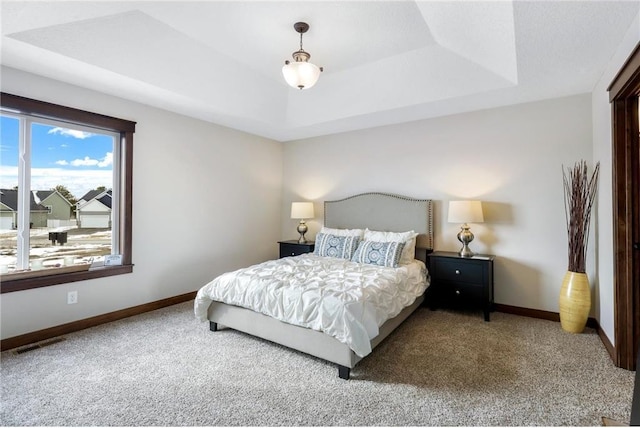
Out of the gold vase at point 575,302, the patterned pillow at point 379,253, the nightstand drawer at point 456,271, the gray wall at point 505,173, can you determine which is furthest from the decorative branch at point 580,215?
the patterned pillow at point 379,253

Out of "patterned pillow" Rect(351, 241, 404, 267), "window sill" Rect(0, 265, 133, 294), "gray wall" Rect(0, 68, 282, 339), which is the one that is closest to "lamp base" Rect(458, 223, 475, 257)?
"patterned pillow" Rect(351, 241, 404, 267)

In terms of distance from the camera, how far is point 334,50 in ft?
10.3

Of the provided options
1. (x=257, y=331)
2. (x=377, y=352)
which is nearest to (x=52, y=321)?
(x=257, y=331)

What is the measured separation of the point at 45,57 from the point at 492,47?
366 centimetres

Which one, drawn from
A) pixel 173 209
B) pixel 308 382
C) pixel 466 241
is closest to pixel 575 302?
pixel 466 241

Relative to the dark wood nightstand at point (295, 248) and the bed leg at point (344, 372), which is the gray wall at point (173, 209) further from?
the bed leg at point (344, 372)

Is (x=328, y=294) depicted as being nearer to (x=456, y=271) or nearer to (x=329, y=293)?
(x=329, y=293)

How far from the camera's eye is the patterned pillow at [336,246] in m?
3.96

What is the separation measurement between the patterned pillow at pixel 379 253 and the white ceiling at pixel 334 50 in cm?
161

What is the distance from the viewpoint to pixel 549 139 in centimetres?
340

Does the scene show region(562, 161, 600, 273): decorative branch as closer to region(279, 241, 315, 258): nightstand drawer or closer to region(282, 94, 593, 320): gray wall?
region(282, 94, 593, 320): gray wall

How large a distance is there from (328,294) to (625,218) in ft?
7.70

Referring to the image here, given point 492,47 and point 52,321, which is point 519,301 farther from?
point 52,321

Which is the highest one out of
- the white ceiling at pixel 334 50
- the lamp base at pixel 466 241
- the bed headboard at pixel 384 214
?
the white ceiling at pixel 334 50
